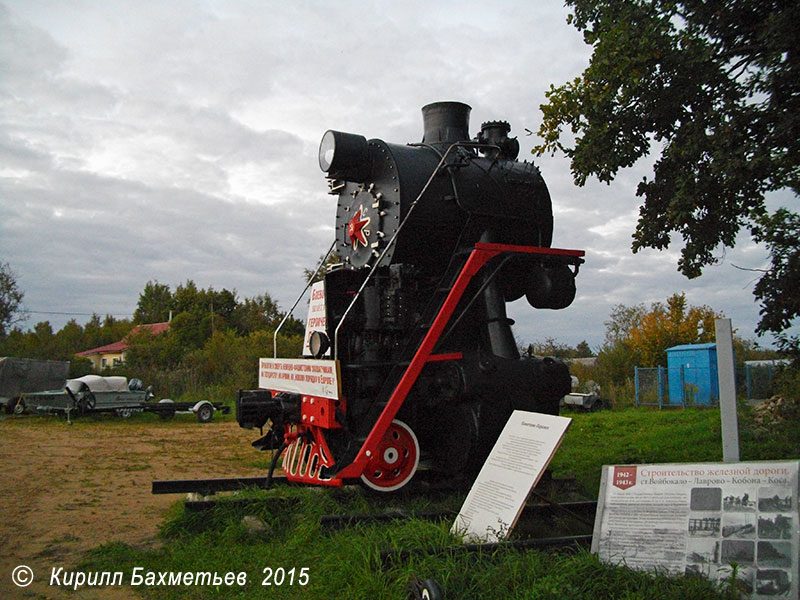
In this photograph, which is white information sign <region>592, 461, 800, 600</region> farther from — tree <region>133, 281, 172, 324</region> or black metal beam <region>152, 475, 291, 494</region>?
tree <region>133, 281, 172, 324</region>

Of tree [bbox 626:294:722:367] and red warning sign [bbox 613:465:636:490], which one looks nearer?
red warning sign [bbox 613:465:636:490]

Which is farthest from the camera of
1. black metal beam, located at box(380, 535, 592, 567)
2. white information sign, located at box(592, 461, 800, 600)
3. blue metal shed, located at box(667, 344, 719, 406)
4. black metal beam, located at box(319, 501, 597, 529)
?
blue metal shed, located at box(667, 344, 719, 406)

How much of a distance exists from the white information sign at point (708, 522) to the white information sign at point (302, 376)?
2.33 meters

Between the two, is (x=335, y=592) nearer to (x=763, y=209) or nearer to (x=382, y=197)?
(x=382, y=197)

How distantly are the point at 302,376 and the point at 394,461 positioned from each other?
3.73 ft

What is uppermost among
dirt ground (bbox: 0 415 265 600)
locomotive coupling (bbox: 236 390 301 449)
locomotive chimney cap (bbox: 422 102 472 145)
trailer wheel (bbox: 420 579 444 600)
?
locomotive chimney cap (bbox: 422 102 472 145)

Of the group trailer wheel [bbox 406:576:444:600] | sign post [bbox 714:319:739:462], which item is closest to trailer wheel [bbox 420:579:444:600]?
trailer wheel [bbox 406:576:444:600]

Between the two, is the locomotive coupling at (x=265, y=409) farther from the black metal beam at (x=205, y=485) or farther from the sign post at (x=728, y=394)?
the sign post at (x=728, y=394)

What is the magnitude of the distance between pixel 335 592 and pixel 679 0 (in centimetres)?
617

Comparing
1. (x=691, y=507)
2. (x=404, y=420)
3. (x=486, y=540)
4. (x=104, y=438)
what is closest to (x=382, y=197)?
(x=404, y=420)

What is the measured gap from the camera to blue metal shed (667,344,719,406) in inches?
749

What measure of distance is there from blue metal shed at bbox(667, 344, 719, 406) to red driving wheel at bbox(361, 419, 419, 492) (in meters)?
15.5

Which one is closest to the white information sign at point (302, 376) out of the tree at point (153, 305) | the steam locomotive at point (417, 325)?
the steam locomotive at point (417, 325)

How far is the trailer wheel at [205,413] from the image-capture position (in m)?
18.1
